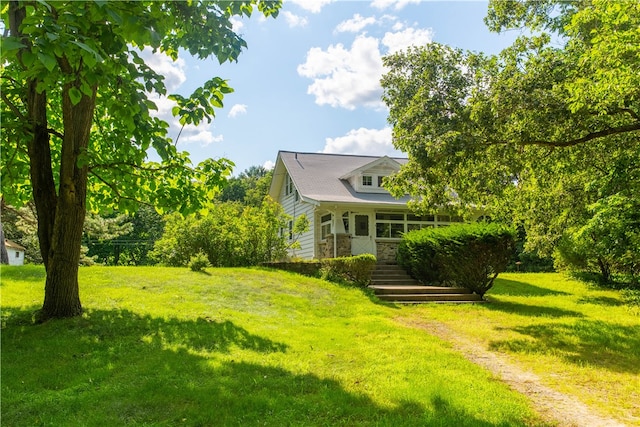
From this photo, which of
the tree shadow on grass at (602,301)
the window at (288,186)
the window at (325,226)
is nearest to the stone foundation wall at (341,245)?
the window at (325,226)

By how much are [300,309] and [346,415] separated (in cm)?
576

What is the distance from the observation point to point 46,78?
3.90 m

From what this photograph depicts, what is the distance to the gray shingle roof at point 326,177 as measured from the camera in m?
18.4

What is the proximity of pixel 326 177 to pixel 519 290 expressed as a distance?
10.2 m

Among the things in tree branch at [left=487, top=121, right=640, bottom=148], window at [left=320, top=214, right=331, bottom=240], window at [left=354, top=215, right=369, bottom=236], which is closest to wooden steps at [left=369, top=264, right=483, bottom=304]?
window at [left=354, top=215, right=369, bottom=236]

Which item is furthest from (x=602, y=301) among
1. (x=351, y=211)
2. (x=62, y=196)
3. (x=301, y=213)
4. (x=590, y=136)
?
(x=62, y=196)

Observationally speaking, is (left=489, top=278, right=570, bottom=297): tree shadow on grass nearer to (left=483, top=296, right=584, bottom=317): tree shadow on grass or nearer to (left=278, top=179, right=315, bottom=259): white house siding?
(left=483, top=296, right=584, bottom=317): tree shadow on grass

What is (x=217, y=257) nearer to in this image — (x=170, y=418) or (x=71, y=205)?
(x=71, y=205)

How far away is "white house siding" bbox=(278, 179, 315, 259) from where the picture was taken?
2006 cm

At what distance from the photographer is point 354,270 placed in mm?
13359

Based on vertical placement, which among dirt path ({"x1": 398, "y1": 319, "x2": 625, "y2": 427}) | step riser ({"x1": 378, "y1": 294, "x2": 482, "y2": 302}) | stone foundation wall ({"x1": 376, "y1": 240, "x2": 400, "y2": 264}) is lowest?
dirt path ({"x1": 398, "y1": 319, "x2": 625, "y2": 427})

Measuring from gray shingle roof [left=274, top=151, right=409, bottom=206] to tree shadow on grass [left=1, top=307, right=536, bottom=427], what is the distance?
11.8 m

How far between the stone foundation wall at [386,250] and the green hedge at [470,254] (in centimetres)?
427

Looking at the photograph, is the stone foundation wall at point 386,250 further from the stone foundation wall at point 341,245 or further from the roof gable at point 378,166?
the roof gable at point 378,166
